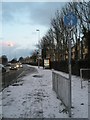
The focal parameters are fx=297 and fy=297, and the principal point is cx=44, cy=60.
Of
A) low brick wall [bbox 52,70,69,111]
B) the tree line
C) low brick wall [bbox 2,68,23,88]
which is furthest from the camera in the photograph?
the tree line

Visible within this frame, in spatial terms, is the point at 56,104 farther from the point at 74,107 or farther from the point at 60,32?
the point at 60,32

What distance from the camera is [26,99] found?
12.2 meters

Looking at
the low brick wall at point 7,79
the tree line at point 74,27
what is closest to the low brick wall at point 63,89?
the tree line at point 74,27

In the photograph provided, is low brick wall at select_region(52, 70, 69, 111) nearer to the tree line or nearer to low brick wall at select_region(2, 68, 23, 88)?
the tree line

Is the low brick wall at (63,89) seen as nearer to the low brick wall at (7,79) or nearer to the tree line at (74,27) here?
the tree line at (74,27)

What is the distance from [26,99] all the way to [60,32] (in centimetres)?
3242

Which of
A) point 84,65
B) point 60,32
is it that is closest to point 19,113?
point 84,65

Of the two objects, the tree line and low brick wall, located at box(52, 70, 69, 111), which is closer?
low brick wall, located at box(52, 70, 69, 111)

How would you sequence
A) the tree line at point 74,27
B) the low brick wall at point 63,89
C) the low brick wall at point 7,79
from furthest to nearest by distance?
the tree line at point 74,27
the low brick wall at point 7,79
the low brick wall at point 63,89

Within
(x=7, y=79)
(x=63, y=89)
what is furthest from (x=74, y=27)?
(x=63, y=89)

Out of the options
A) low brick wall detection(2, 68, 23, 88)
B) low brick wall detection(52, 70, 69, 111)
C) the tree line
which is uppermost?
the tree line

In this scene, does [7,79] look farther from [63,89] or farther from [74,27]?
[63,89]

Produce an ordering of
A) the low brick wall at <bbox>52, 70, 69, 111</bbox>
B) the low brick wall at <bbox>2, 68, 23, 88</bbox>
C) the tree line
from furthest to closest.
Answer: the tree line → the low brick wall at <bbox>2, 68, 23, 88</bbox> → the low brick wall at <bbox>52, 70, 69, 111</bbox>

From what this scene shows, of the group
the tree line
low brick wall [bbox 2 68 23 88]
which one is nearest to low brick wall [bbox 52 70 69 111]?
the tree line
